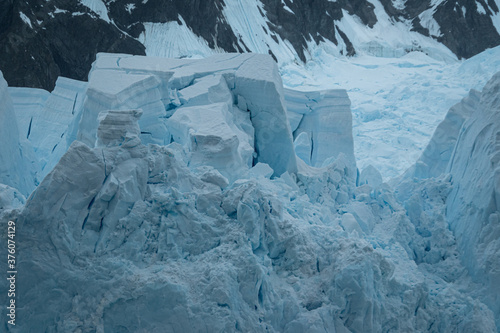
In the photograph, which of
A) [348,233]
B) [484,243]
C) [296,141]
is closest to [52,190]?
[348,233]

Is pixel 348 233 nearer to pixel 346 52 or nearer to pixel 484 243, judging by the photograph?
pixel 484 243

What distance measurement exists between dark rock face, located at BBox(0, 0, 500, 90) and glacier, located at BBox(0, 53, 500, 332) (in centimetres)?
628

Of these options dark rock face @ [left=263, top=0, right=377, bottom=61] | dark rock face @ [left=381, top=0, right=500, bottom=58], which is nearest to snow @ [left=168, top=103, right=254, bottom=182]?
dark rock face @ [left=263, top=0, right=377, bottom=61]

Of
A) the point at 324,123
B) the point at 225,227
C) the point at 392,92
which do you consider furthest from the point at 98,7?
the point at 225,227

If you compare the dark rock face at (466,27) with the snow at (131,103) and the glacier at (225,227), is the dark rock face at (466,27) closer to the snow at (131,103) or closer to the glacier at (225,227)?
the glacier at (225,227)

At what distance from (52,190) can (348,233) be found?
2.05 meters

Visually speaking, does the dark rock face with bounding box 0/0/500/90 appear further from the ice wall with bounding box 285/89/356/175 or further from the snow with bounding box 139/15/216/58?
the ice wall with bounding box 285/89/356/175

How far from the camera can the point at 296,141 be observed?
577 cm

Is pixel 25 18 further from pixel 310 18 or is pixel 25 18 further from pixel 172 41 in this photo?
pixel 310 18

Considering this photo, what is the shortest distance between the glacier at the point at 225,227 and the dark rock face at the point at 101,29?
6281mm

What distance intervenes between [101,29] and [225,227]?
955 cm

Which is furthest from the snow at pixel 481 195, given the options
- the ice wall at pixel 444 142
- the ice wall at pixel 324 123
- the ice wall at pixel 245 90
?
the ice wall at pixel 324 123

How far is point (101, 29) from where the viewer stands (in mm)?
11469

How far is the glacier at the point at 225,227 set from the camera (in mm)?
2762
